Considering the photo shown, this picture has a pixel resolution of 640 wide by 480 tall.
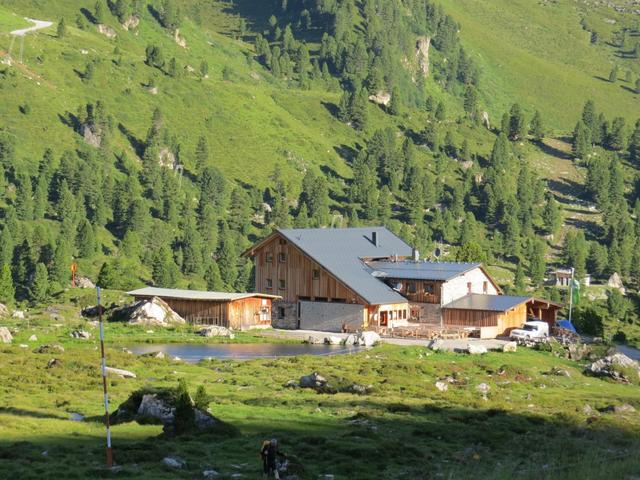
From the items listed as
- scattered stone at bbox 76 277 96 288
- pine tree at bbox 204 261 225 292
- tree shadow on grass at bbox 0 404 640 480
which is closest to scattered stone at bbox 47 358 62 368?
tree shadow on grass at bbox 0 404 640 480

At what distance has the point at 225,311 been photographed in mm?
88562

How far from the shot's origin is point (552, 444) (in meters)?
40.2

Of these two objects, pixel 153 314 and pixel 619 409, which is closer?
pixel 619 409

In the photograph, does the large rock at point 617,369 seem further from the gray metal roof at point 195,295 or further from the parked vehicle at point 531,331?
the gray metal roof at point 195,295

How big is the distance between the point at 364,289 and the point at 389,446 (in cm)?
5147

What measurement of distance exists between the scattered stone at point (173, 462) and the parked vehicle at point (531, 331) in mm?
54555

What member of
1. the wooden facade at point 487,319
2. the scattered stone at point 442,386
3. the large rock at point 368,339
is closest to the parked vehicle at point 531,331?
the wooden facade at point 487,319

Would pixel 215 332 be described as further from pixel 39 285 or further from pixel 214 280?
pixel 214 280

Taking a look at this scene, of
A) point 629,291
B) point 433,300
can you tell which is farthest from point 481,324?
point 629,291

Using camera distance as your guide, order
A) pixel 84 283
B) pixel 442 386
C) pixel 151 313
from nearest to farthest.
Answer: pixel 442 386
pixel 151 313
pixel 84 283

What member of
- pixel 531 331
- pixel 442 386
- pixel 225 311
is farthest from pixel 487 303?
pixel 442 386

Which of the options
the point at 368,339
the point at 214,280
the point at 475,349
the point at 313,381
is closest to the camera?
the point at 313,381

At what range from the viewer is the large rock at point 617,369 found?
6706 cm

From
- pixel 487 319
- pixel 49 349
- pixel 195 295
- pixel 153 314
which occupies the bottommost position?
pixel 49 349
